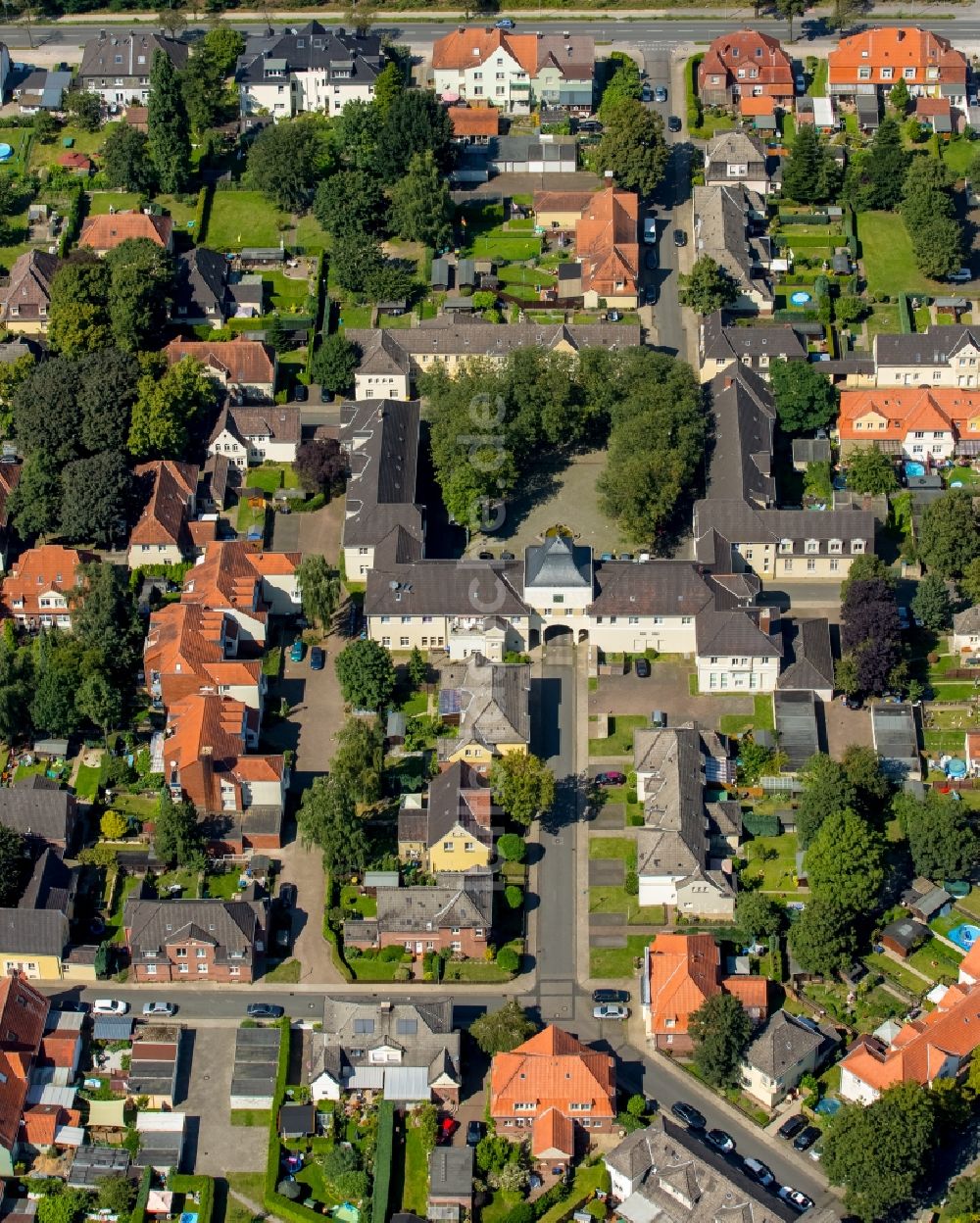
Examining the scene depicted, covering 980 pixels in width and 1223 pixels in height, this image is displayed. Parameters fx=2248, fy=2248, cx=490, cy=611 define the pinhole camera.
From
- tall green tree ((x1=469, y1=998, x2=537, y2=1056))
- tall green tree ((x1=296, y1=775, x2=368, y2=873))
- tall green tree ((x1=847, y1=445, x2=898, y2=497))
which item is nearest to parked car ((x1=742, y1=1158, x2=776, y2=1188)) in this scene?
tall green tree ((x1=469, y1=998, x2=537, y2=1056))

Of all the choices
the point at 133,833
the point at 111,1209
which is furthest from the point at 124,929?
the point at 111,1209

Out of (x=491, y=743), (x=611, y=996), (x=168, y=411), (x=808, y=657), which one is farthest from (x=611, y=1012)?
(x=168, y=411)

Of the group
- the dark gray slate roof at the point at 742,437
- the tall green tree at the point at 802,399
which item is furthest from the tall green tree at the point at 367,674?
the tall green tree at the point at 802,399

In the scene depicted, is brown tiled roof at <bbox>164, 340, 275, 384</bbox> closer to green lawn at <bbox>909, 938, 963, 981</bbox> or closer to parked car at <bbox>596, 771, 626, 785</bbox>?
parked car at <bbox>596, 771, 626, 785</bbox>

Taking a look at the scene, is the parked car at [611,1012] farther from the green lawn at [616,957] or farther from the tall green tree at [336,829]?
the tall green tree at [336,829]

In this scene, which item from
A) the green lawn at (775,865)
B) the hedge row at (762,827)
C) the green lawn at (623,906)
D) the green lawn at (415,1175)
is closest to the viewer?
the green lawn at (415,1175)

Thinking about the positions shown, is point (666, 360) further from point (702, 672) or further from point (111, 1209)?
point (111, 1209)
